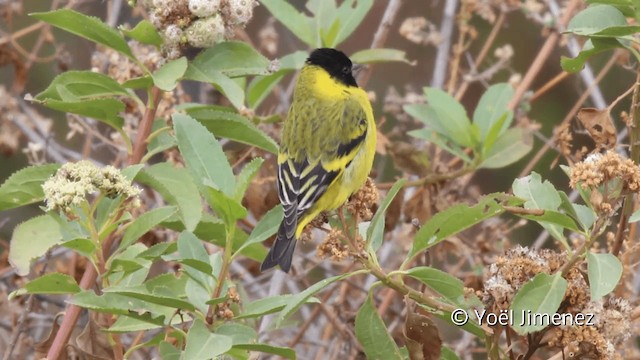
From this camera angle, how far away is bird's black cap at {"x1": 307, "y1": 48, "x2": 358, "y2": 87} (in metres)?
4.32

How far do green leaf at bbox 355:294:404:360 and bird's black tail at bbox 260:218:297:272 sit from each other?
1.71 ft

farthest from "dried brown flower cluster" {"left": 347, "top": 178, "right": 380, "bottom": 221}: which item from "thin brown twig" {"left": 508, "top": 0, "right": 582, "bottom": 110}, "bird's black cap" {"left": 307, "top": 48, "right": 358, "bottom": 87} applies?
"thin brown twig" {"left": 508, "top": 0, "right": 582, "bottom": 110}

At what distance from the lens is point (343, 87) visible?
4500mm

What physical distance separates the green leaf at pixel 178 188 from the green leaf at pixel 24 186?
0.26 meters

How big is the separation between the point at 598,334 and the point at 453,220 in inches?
16.7

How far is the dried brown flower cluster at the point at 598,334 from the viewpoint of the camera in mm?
2379

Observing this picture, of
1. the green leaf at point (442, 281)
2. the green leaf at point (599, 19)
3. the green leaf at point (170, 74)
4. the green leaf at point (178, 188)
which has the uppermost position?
the green leaf at point (599, 19)

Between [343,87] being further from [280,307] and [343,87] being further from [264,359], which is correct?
[280,307]

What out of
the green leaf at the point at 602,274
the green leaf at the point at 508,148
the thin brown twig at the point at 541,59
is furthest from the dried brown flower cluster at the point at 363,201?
the thin brown twig at the point at 541,59

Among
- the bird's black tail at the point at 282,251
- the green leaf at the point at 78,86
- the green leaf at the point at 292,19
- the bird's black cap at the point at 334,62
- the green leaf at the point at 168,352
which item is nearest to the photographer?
the green leaf at the point at 168,352

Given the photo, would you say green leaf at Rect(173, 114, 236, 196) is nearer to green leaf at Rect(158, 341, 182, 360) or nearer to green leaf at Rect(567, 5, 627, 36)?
green leaf at Rect(158, 341, 182, 360)

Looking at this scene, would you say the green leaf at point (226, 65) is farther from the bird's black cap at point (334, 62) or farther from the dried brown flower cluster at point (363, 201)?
the bird's black cap at point (334, 62)

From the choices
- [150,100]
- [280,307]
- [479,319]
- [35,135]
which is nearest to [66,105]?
[150,100]

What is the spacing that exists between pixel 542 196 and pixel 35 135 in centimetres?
293
